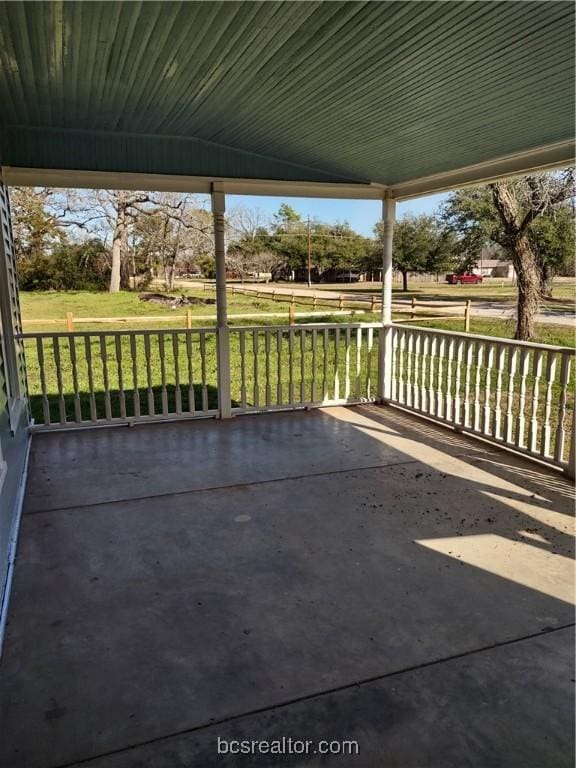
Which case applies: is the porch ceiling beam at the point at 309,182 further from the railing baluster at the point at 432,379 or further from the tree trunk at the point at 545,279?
the tree trunk at the point at 545,279

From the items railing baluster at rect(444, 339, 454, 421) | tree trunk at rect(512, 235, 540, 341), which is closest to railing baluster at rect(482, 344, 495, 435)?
railing baluster at rect(444, 339, 454, 421)

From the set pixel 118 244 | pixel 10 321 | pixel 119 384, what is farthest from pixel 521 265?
pixel 118 244

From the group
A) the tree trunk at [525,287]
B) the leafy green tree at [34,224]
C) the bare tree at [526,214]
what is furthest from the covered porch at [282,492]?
the leafy green tree at [34,224]

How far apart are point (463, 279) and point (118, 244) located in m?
10.3

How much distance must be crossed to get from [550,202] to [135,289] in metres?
10.1

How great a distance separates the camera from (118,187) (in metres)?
4.70

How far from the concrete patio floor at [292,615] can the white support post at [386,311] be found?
202cm

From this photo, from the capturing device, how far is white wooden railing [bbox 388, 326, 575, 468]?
384 centimetres

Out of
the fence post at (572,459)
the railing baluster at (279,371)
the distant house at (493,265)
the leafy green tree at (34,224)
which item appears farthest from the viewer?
the distant house at (493,265)

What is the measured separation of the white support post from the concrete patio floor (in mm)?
2019

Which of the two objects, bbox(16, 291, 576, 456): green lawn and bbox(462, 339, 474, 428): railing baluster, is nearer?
bbox(462, 339, 474, 428): railing baluster

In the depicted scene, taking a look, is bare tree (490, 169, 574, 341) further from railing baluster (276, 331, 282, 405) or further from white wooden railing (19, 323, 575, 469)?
railing baluster (276, 331, 282, 405)

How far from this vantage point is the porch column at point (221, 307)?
5.09 m

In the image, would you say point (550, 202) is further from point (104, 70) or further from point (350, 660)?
point (350, 660)
